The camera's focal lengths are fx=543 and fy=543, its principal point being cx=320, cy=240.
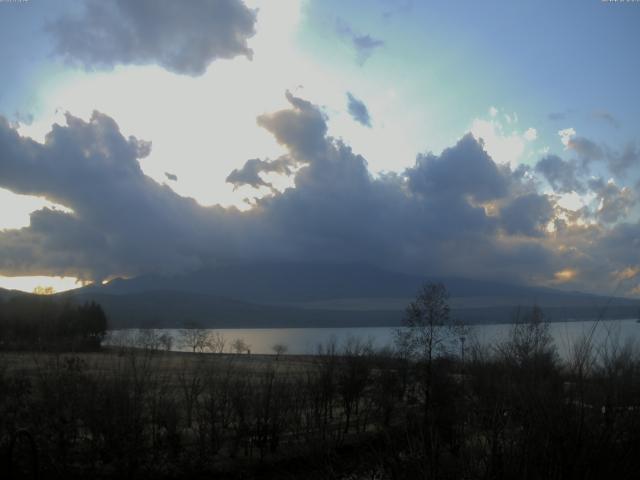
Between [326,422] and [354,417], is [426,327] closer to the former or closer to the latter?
[354,417]

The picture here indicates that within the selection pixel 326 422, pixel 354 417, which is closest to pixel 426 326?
pixel 354 417

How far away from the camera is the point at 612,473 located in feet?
18.9

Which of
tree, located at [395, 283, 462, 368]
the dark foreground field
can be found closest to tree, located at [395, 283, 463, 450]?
tree, located at [395, 283, 462, 368]

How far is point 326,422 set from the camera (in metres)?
19.9

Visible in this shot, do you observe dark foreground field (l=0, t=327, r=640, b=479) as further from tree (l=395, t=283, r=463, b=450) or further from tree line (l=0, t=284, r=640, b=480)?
tree (l=395, t=283, r=463, b=450)

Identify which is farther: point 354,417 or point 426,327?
point 426,327

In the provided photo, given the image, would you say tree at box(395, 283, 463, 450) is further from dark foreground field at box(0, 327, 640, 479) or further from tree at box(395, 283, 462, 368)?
dark foreground field at box(0, 327, 640, 479)

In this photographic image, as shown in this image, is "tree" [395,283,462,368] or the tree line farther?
"tree" [395,283,462,368]

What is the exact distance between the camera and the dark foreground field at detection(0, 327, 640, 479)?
20.5ft

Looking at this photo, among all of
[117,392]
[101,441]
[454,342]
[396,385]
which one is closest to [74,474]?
[101,441]

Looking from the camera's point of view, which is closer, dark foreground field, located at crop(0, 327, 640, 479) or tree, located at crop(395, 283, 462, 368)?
dark foreground field, located at crop(0, 327, 640, 479)

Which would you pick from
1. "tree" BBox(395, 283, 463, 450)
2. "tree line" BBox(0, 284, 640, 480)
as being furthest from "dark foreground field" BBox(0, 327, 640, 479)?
"tree" BBox(395, 283, 463, 450)

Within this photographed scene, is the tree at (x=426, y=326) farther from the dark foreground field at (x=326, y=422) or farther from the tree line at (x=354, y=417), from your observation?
the dark foreground field at (x=326, y=422)

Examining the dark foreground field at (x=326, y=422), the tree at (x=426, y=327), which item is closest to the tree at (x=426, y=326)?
the tree at (x=426, y=327)
